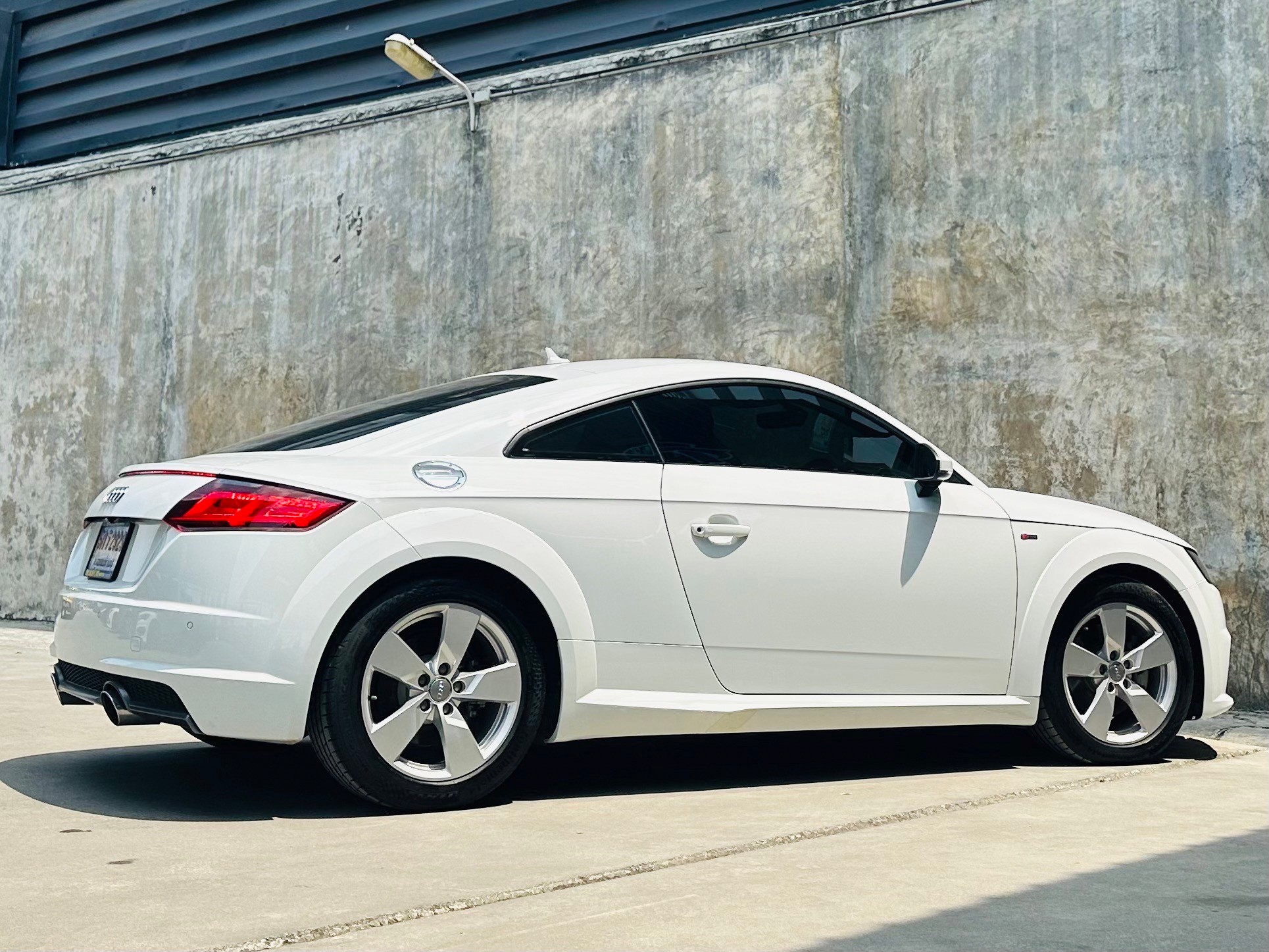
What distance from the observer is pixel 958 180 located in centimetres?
848

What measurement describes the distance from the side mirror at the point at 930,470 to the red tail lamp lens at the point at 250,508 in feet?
6.85

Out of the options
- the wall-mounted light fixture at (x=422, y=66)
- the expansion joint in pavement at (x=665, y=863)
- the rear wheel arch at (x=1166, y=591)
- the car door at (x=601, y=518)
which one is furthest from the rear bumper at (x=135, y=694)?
the wall-mounted light fixture at (x=422, y=66)

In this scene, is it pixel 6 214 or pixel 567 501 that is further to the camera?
pixel 6 214

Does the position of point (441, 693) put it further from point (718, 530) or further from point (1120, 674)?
point (1120, 674)

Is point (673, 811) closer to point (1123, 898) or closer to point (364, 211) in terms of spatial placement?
point (1123, 898)

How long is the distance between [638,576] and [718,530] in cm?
32

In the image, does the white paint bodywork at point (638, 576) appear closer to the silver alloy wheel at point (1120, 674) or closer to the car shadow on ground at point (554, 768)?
the silver alloy wheel at point (1120, 674)

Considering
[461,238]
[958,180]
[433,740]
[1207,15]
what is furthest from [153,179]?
[433,740]

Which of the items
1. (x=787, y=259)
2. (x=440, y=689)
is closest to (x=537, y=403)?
(x=440, y=689)

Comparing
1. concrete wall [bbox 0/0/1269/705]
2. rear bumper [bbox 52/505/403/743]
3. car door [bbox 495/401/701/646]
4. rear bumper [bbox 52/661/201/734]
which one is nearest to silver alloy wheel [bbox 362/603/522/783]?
rear bumper [bbox 52/505/403/743]

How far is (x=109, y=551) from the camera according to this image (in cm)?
469

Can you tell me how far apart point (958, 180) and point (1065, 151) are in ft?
2.03

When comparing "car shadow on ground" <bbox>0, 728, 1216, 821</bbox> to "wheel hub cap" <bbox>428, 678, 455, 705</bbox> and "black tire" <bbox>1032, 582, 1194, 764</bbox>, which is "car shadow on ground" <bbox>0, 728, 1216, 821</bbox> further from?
"wheel hub cap" <bbox>428, 678, 455, 705</bbox>

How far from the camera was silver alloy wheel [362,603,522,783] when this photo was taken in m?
4.45
